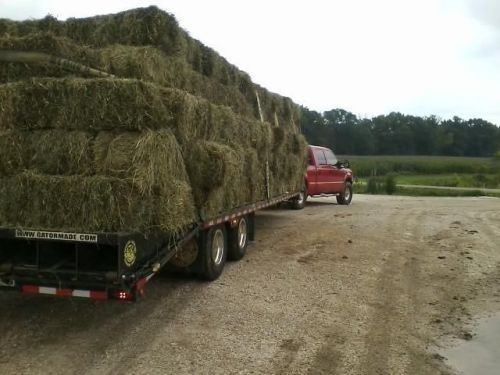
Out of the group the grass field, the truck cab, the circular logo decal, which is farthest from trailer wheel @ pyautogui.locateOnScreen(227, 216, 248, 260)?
the grass field

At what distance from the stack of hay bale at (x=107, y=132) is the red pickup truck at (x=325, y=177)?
9.29 meters

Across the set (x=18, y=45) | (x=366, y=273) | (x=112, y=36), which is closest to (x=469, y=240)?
(x=366, y=273)

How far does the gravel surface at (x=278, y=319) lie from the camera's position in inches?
169

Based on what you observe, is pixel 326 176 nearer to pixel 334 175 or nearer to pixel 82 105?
pixel 334 175

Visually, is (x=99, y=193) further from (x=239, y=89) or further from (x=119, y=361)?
(x=239, y=89)

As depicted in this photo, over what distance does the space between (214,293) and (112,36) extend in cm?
325

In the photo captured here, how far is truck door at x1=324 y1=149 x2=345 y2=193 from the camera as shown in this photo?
1694 centimetres

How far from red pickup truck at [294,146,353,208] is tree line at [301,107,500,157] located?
69551mm

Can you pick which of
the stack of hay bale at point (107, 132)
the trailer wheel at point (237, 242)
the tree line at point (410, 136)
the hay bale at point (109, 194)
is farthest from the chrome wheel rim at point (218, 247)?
the tree line at point (410, 136)

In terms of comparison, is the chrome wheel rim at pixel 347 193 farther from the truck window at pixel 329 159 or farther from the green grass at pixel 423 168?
the green grass at pixel 423 168

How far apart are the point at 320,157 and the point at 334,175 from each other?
116 cm

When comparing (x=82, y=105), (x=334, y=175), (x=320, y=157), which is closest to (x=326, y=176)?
(x=334, y=175)

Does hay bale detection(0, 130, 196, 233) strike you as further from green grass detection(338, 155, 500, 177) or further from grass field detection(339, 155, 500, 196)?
green grass detection(338, 155, 500, 177)

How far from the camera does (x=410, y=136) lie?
93.9 meters
